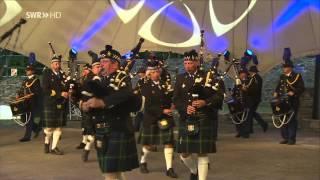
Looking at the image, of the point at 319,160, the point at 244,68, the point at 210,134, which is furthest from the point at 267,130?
the point at 210,134

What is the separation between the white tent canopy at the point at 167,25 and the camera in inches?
576

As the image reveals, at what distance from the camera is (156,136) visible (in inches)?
336

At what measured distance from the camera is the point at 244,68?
44.3ft

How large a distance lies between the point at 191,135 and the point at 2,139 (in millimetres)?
6967

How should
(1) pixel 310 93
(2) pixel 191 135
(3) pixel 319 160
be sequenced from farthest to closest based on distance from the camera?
(1) pixel 310 93
(3) pixel 319 160
(2) pixel 191 135

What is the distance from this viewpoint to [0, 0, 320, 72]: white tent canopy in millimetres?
14641

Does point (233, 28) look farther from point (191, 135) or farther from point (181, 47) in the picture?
point (191, 135)

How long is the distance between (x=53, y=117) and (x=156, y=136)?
259cm

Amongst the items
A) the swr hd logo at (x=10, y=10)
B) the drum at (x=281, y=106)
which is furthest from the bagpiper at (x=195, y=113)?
the swr hd logo at (x=10, y=10)

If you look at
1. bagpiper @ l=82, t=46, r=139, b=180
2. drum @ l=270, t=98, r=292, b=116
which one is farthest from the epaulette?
Answer: drum @ l=270, t=98, r=292, b=116

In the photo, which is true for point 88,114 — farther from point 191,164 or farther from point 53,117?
point 53,117

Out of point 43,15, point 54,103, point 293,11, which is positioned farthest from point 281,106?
point 43,15

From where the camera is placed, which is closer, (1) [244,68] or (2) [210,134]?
(2) [210,134]

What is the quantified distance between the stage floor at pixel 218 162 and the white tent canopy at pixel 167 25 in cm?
293
